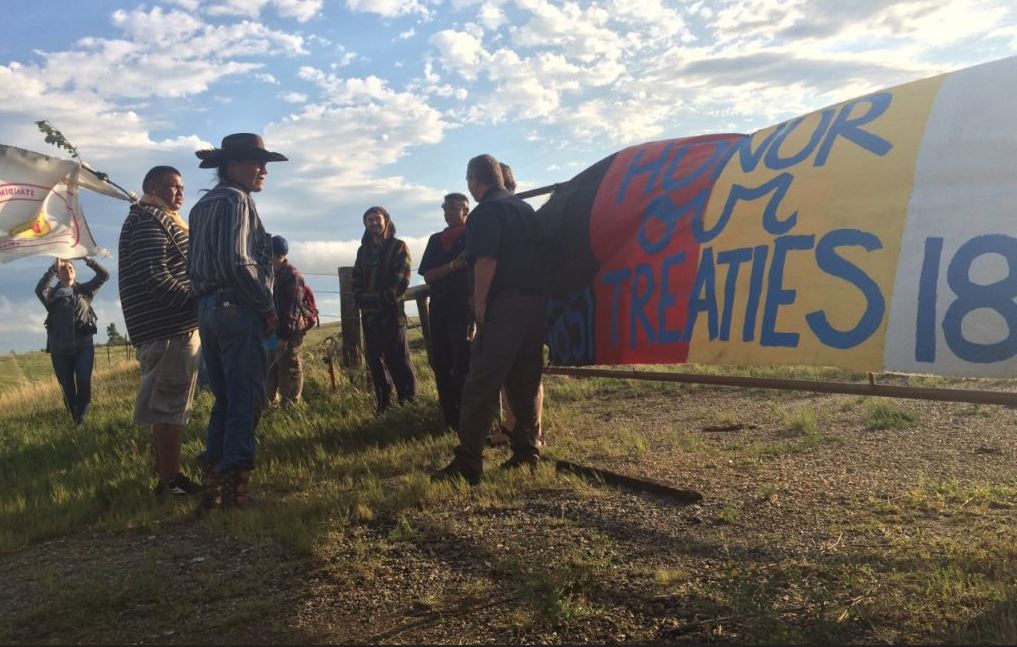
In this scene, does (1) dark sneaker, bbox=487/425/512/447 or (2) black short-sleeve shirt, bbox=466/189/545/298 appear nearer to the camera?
(2) black short-sleeve shirt, bbox=466/189/545/298

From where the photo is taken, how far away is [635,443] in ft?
17.6

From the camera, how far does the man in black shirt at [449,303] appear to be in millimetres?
5613

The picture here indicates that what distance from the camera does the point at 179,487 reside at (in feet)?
15.6

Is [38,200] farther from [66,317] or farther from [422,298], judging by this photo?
[66,317]

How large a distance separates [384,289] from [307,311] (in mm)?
1570

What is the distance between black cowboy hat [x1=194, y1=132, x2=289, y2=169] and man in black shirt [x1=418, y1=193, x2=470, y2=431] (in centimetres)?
159

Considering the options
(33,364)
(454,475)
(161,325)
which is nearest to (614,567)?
(454,475)

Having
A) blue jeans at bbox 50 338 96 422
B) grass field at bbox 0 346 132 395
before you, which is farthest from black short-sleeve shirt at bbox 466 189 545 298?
grass field at bbox 0 346 132 395

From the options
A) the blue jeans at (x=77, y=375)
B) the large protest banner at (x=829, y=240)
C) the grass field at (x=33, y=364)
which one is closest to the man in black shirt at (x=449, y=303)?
the large protest banner at (x=829, y=240)

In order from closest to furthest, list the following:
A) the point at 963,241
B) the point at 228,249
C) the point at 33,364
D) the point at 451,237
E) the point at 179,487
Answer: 1. the point at 963,241
2. the point at 228,249
3. the point at 179,487
4. the point at 451,237
5. the point at 33,364

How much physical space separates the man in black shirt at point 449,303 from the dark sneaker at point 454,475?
42.5 inches

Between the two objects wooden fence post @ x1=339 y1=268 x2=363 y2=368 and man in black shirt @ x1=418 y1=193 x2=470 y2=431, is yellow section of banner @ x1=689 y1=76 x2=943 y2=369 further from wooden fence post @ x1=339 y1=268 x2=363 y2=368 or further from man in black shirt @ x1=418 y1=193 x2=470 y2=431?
wooden fence post @ x1=339 y1=268 x2=363 y2=368

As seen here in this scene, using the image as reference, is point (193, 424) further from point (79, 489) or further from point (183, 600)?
point (183, 600)

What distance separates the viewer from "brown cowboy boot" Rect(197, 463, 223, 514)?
4305mm
